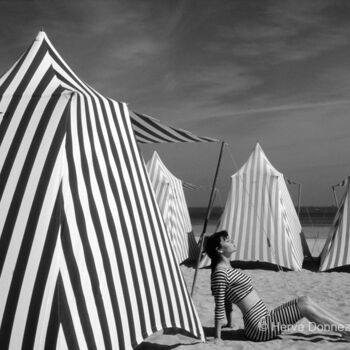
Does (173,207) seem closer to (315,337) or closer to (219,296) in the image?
(315,337)

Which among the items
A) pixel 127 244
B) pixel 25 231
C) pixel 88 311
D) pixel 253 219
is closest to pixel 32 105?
pixel 25 231

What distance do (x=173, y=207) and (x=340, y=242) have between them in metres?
3.67

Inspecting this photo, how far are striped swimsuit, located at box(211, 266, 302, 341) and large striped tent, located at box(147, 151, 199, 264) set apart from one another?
6146mm

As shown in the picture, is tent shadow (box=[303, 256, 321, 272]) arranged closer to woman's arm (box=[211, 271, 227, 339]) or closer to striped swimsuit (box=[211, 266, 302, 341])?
striped swimsuit (box=[211, 266, 302, 341])

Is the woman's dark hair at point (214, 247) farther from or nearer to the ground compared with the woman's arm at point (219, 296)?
farther from the ground

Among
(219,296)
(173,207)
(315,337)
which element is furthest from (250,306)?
(173,207)

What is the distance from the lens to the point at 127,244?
3428mm

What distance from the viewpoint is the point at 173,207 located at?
11.1 meters

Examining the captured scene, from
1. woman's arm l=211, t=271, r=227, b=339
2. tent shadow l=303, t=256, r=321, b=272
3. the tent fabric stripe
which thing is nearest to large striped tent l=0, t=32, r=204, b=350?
woman's arm l=211, t=271, r=227, b=339

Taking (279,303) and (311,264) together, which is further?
(311,264)

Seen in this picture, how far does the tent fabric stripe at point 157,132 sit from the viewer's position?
170 inches

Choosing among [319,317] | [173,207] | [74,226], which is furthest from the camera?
[173,207]

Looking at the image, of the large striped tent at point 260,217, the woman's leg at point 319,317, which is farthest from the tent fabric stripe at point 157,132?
the large striped tent at point 260,217

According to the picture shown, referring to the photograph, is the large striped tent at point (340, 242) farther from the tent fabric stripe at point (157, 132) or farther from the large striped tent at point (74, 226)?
the large striped tent at point (74, 226)
